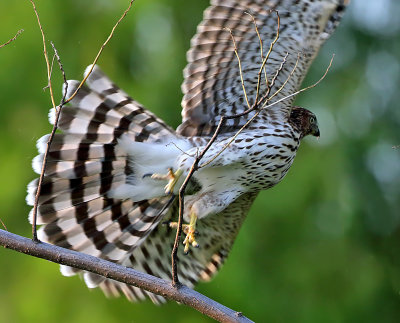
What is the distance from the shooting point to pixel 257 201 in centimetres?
1018

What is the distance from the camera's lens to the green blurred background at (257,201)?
952 centimetres

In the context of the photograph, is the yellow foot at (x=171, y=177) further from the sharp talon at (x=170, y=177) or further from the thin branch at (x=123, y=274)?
the thin branch at (x=123, y=274)

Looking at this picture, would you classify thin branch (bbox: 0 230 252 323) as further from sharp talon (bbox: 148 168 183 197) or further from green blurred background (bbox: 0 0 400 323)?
green blurred background (bbox: 0 0 400 323)

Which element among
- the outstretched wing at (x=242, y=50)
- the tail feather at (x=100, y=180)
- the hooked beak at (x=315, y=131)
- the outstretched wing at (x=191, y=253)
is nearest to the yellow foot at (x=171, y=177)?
the tail feather at (x=100, y=180)

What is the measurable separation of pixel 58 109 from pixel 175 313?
609 cm

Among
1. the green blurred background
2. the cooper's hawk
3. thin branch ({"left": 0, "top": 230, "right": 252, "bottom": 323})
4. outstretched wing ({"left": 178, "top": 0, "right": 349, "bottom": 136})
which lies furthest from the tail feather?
the green blurred background

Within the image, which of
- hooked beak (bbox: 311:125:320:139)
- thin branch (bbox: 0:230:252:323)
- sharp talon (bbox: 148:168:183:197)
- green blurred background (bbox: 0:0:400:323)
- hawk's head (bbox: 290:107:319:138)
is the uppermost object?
thin branch (bbox: 0:230:252:323)

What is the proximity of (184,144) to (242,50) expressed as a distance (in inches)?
30.8

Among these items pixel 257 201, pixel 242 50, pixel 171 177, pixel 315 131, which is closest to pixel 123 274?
pixel 171 177

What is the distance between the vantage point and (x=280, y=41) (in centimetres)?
563

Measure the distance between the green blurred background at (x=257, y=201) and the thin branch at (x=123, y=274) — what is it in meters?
5.05

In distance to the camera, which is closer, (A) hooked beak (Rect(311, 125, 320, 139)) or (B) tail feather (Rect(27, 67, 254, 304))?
(B) tail feather (Rect(27, 67, 254, 304))

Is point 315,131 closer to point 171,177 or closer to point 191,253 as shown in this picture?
point 191,253

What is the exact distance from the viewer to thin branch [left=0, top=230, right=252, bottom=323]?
156 inches
